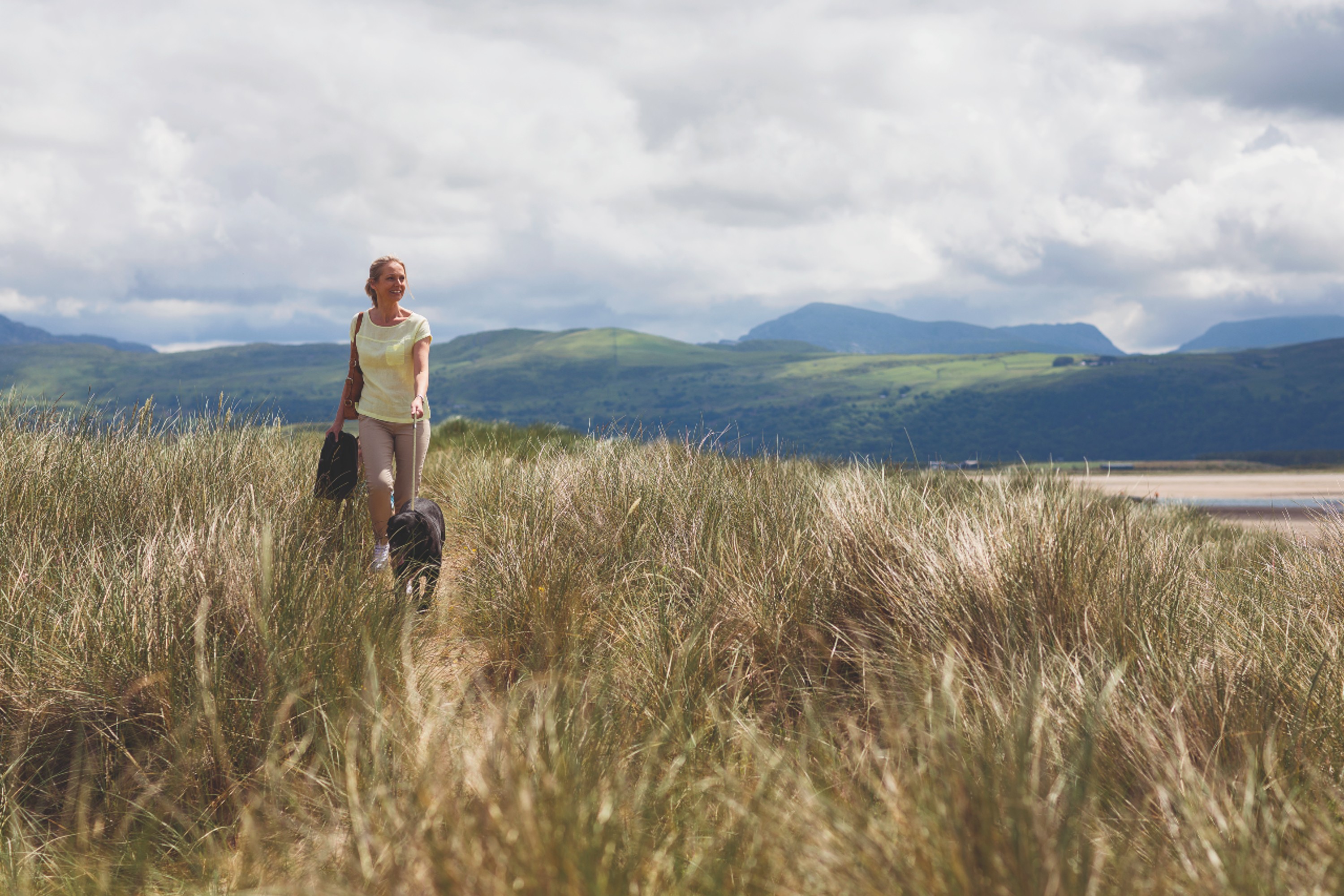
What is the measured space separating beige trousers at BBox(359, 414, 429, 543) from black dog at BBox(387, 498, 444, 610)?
0.75 ft

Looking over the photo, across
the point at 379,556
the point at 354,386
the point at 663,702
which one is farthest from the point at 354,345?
the point at 663,702

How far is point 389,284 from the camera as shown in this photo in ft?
17.2

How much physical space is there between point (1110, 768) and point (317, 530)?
457 cm

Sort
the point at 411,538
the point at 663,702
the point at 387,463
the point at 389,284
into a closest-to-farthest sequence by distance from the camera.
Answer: the point at 663,702 < the point at 411,538 < the point at 387,463 < the point at 389,284

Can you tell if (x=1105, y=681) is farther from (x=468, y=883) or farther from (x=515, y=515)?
(x=515, y=515)

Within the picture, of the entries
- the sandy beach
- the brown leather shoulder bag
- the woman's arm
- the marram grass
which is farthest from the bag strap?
the sandy beach

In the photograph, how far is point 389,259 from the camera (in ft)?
17.5

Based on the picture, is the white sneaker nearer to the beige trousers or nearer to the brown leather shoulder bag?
the beige trousers

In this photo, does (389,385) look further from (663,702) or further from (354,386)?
(663,702)

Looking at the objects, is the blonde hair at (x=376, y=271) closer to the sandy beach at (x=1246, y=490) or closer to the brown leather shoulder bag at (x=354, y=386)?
the brown leather shoulder bag at (x=354, y=386)

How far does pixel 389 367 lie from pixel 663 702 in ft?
11.0

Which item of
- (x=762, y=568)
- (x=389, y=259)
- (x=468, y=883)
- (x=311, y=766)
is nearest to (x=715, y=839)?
(x=468, y=883)

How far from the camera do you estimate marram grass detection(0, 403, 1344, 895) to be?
5.61ft

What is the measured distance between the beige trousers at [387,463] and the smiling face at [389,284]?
0.85 meters
